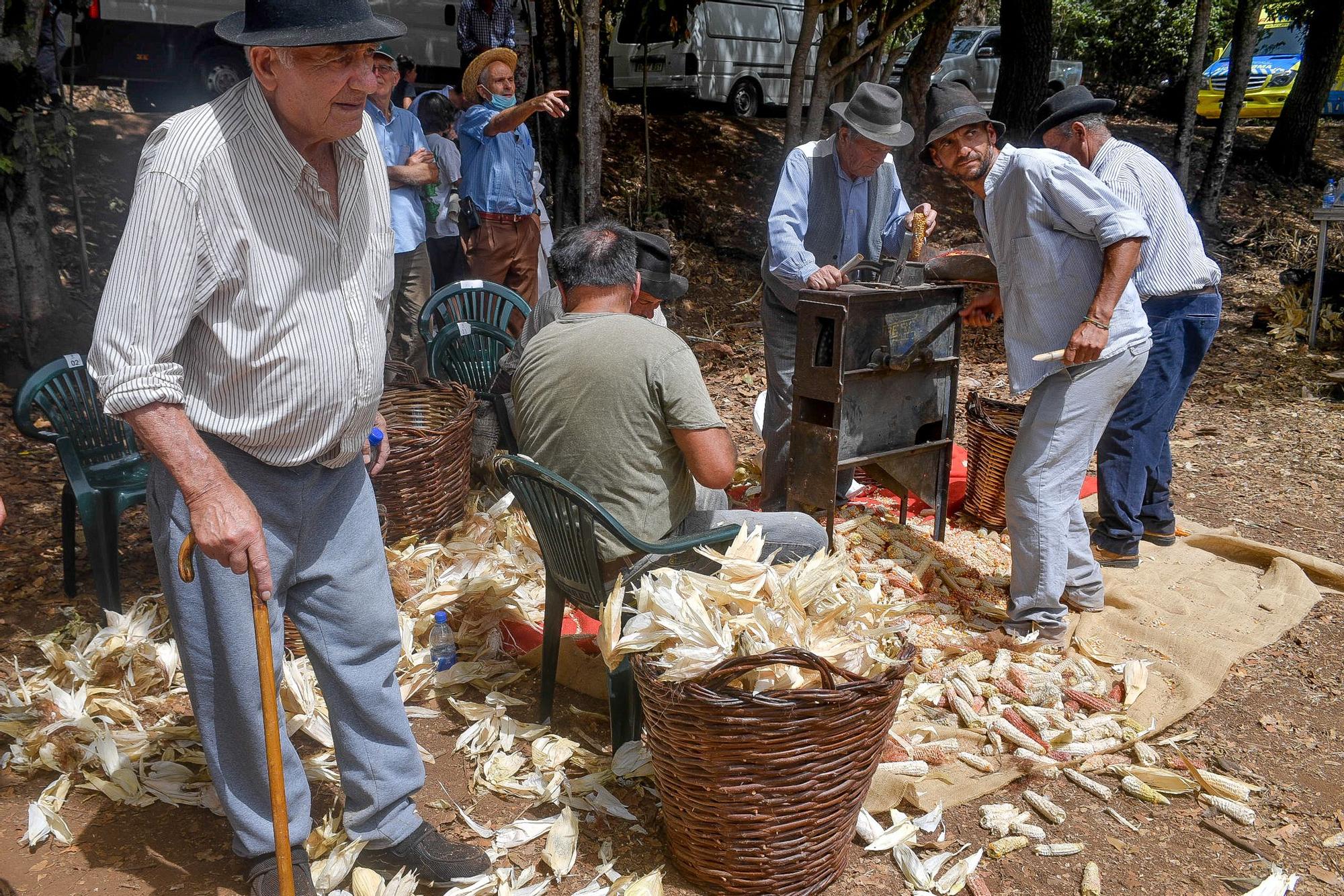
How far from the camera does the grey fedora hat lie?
5242 millimetres

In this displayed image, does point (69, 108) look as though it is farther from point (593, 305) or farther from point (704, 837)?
point (704, 837)

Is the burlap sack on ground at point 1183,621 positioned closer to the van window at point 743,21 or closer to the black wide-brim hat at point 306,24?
the black wide-brim hat at point 306,24

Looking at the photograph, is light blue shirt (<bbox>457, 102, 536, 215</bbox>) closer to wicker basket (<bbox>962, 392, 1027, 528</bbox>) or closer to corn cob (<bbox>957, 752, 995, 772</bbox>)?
wicker basket (<bbox>962, 392, 1027, 528</bbox>)

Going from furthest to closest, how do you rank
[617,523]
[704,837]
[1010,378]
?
[1010,378] < [617,523] < [704,837]

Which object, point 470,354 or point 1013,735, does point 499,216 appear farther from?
point 1013,735

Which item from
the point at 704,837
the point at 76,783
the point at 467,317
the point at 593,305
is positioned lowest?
the point at 76,783

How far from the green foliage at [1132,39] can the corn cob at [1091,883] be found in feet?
76.4

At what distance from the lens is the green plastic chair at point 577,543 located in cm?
344

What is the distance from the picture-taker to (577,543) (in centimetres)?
362

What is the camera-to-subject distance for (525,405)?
12.2ft

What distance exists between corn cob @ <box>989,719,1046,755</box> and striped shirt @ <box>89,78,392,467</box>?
2.68 m

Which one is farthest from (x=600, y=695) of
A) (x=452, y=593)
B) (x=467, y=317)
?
(x=467, y=317)

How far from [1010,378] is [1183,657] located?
1465mm

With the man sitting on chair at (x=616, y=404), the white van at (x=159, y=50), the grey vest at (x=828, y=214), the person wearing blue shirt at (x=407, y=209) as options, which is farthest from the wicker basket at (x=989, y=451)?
the white van at (x=159, y=50)
